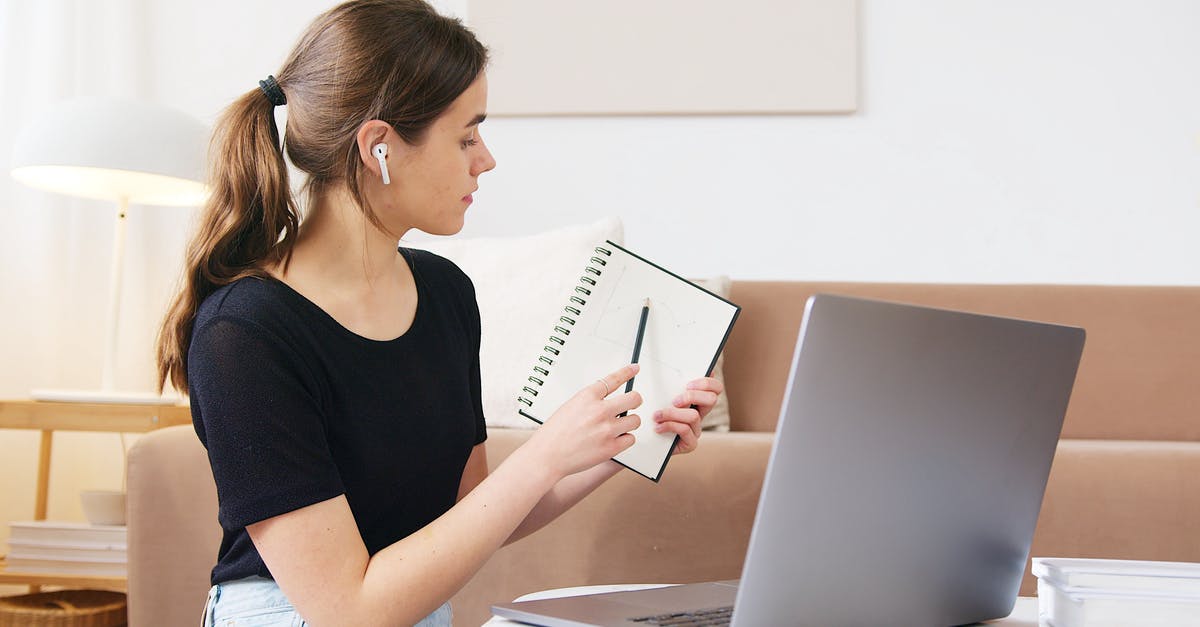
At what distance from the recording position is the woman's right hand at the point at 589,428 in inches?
30.9

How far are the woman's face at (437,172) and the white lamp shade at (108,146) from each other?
3.77 feet

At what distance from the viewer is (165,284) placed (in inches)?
101

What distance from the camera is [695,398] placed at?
2.77ft

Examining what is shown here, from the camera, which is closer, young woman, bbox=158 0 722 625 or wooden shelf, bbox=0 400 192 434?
young woman, bbox=158 0 722 625

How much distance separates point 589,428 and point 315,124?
0.40 m

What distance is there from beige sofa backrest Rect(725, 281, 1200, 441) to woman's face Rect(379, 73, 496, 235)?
45.4 inches

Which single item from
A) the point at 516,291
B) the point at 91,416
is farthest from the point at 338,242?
the point at 91,416

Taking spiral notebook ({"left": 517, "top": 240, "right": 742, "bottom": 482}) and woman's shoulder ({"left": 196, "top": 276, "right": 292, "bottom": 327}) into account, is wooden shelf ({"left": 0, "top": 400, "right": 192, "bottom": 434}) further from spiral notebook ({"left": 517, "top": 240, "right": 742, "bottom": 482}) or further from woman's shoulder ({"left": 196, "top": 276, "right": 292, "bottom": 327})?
spiral notebook ({"left": 517, "top": 240, "right": 742, "bottom": 482})

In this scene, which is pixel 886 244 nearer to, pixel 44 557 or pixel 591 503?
pixel 591 503

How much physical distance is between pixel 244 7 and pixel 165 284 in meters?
0.71

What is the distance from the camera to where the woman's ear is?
92 centimetres

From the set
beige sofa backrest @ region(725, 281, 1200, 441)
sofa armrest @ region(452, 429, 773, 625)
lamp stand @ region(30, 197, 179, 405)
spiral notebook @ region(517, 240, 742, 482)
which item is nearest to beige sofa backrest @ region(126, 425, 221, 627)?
sofa armrest @ region(452, 429, 773, 625)

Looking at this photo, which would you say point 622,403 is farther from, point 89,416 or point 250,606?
point 89,416

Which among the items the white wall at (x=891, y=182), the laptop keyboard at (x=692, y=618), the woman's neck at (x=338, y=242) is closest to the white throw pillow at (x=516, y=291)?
the white wall at (x=891, y=182)
